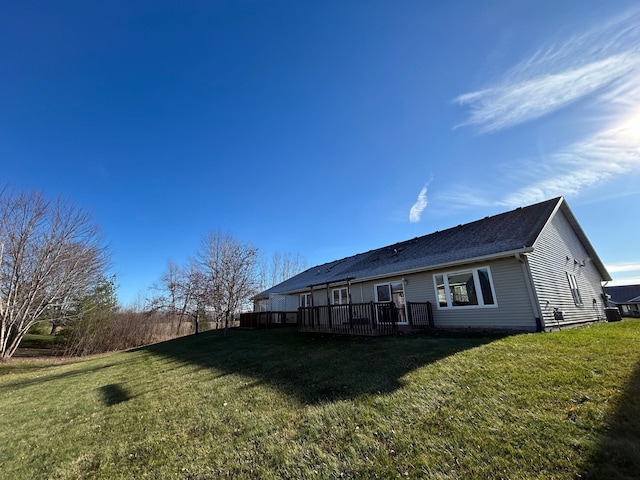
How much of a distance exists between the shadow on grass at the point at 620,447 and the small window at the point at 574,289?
10637 millimetres

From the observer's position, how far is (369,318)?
453 inches

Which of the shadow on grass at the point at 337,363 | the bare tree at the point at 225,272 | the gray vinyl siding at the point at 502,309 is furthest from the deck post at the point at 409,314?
the bare tree at the point at 225,272

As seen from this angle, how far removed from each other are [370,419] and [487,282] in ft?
27.1

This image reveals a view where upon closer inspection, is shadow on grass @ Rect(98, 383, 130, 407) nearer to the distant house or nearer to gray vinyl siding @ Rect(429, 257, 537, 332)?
gray vinyl siding @ Rect(429, 257, 537, 332)

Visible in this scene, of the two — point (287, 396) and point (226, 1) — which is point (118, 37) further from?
point (287, 396)

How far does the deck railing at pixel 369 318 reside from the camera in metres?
10.8

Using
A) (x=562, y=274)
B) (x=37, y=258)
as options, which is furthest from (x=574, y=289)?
(x=37, y=258)

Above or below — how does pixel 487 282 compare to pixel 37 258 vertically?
below

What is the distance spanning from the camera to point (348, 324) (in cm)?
1186

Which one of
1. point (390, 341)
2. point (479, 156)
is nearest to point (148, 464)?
point (390, 341)

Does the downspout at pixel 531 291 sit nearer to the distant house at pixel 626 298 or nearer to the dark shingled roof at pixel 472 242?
the dark shingled roof at pixel 472 242

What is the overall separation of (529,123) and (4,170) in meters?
23.7

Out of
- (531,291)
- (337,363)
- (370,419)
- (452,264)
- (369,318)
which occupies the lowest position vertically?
(370,419)

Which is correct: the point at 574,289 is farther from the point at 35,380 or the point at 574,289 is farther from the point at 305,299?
the point at 35,380
